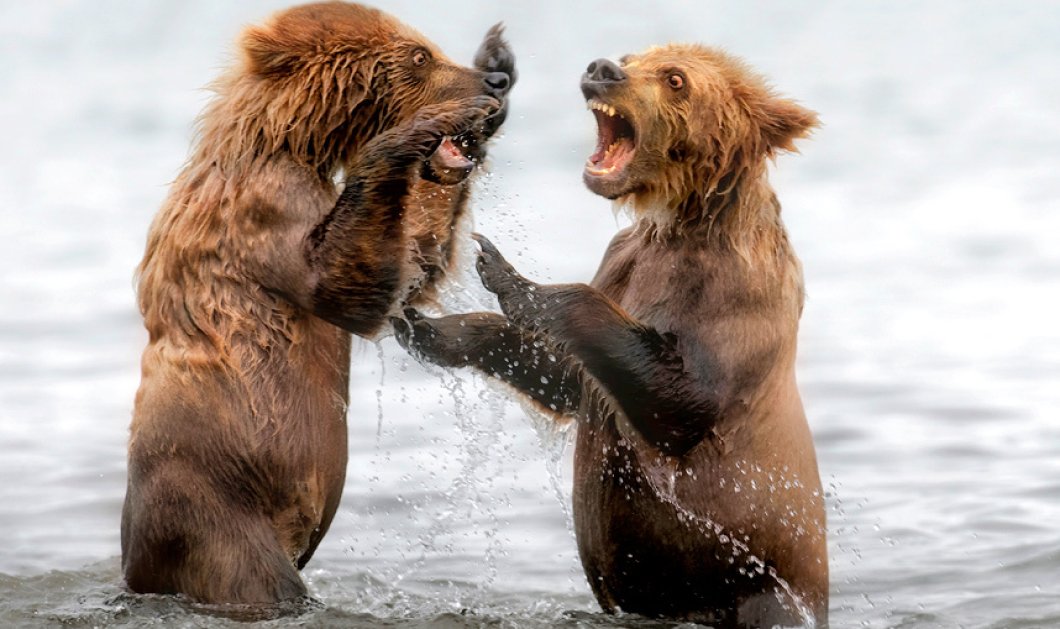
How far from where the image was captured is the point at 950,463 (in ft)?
47.2

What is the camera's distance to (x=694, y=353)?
9.47 metres

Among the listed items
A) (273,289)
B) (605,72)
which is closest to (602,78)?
(605,72)

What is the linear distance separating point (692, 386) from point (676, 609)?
3.72 feet

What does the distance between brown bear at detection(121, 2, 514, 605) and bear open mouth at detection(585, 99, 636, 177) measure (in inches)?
20.5

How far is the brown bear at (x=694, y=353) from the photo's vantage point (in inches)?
372

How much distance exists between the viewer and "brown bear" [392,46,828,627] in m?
9.46

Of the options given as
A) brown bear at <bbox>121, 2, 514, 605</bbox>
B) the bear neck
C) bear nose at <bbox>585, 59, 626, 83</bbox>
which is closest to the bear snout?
bear nose at <bbox>585, 59, 626, 83</bbox>

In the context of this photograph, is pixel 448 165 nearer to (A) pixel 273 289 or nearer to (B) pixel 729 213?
(A) pixel 273 289

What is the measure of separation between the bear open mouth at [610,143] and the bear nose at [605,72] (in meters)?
0.11

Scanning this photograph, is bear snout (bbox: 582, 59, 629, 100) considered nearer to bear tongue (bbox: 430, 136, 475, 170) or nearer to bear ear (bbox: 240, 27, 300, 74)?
bear tongue (bbox: 430, 136, 475, 170)

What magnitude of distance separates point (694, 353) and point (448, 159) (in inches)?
58.5

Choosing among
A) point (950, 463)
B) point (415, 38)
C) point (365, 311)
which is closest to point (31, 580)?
point (365, 311)

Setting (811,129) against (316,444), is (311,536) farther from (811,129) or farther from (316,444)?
(811,129)

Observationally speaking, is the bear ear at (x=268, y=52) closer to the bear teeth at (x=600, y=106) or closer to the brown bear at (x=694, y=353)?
the brown bear at (x=694, y=353)
